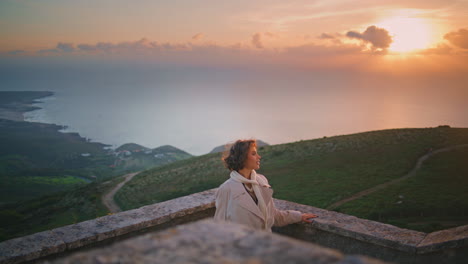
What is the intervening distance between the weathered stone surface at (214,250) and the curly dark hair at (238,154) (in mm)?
2740

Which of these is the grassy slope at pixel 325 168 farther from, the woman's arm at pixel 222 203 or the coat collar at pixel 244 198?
the woman's arm at pixel 222 203

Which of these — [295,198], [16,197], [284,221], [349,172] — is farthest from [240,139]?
[16,197]

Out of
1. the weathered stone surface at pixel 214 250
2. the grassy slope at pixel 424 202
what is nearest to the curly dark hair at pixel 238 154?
the weathered stone surface at pixel 214 250

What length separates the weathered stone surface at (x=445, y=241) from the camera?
3.71 metres

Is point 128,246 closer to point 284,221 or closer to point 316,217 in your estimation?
point 284,221

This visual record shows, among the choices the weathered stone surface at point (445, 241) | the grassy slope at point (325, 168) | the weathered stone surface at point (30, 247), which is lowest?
the grassy slope at point (325, 168)

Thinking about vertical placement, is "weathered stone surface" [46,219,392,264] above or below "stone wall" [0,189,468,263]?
above

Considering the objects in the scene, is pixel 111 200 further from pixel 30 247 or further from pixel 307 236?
pixel 307 236

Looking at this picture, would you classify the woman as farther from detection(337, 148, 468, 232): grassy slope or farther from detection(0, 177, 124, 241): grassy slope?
detection(0, 177, 124, 241): grassy slope

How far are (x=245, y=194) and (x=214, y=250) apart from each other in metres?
2.89

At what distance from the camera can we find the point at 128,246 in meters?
1.60

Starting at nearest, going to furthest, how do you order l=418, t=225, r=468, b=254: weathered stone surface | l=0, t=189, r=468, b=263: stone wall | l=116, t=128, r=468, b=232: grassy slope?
1. l=418, t=225, r=468, b=254: weathered stone surface
2. l=0, t=189, r=468, b=263: stone wall
3. l=116, t=128, r=468, b=232: grassy slope

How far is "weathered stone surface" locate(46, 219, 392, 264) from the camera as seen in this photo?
1.46 metres

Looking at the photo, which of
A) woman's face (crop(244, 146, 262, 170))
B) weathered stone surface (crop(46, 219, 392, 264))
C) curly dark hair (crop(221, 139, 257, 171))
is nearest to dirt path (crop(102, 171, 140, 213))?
curly dark hair (crop(221, 139, 257, 171))
